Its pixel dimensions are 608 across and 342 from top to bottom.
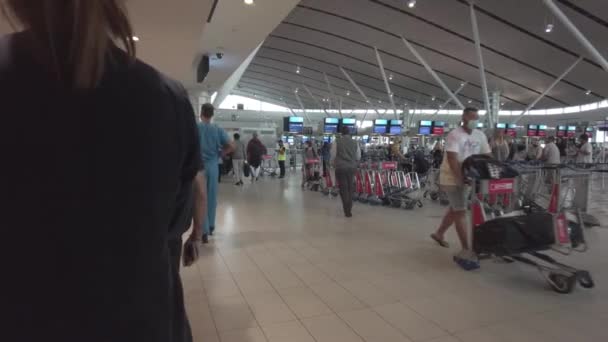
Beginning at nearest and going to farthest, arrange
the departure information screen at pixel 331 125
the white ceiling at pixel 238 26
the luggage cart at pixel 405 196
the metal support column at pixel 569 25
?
the white ceiling at pixel 238 26 → the luggage cart at pixel 405 196 → the metal support column at pixel 569 25 → the departure information screen at pixel 331 125

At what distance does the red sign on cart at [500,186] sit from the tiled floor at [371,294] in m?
0.91

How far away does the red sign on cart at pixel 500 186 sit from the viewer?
4129 millimetres

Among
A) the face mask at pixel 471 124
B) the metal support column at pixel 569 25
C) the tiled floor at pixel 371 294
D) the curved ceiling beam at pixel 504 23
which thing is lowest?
the tiled floor at pixel 371 294

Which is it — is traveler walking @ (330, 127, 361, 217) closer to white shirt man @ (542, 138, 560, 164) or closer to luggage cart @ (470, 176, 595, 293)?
luggage cart @ (470, 176, 595, 293)

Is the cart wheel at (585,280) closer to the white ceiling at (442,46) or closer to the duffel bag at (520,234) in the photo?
the duffel bag at (520,234)

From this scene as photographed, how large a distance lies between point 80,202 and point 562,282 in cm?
425

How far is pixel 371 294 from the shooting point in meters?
3.50

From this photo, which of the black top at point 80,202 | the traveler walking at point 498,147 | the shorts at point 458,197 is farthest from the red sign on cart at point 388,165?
the black top at point 80,202

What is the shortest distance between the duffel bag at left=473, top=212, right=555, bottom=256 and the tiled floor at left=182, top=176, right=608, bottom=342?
14.8 inches

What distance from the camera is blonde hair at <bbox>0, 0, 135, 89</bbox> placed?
1.96 feet

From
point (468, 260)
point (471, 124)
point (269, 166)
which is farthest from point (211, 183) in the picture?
point (269, 166)

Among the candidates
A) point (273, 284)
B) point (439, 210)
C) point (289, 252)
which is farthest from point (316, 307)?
point (439, 210)

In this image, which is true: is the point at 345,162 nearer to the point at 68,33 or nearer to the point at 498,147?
the point at 498,147

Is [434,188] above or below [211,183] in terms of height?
below
